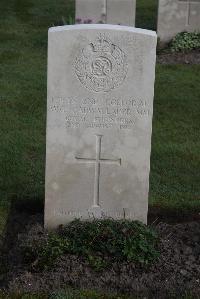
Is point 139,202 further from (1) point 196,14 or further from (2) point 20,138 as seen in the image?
(1) point 196,14

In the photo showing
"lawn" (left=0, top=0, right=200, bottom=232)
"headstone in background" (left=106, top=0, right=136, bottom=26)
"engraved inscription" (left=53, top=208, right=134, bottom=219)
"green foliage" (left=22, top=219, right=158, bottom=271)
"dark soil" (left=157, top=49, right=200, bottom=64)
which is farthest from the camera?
"headstone in background" (left=106, top=0, right=136, bottom=26)

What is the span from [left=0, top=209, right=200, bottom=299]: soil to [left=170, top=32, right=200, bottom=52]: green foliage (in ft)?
22.1

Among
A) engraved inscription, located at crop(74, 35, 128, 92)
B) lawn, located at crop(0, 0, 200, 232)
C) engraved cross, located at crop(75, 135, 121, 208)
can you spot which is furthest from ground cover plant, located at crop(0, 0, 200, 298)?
engraved inscription, located at crop(74, 35, 128, 92)

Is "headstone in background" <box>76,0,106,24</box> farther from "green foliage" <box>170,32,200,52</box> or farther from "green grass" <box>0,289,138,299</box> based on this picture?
"green grass" <box>0,289,138,299</box>

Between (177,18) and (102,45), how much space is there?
23.2 feet

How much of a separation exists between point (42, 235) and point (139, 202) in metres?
0.87

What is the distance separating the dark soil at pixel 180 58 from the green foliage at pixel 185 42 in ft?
0.47

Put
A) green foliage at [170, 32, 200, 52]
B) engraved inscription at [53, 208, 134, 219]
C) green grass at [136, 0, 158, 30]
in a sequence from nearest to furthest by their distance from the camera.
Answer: engraved inscription at [53, 208, 134, 219]
green foliage at [170, 32, 200, 52]
green grass at [136, 0, 158, 30]

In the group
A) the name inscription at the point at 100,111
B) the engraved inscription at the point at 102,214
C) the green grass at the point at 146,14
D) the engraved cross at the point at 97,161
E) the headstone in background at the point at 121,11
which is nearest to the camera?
the name inscription at the point at 100,111

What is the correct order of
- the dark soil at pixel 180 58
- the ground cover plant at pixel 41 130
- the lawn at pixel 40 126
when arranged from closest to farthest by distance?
the ground cover plant at pixel 41 130 < the lawn at pixel 40 126 < the dark soil at pixel 180 58

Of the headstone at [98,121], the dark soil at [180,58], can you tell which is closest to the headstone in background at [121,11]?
the dark soil at [180,58]

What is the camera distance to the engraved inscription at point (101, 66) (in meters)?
5.43

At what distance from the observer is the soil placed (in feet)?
16.7

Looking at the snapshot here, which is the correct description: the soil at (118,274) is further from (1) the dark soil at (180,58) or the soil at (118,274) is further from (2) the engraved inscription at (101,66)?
(1) the dark soil at (180,58)
